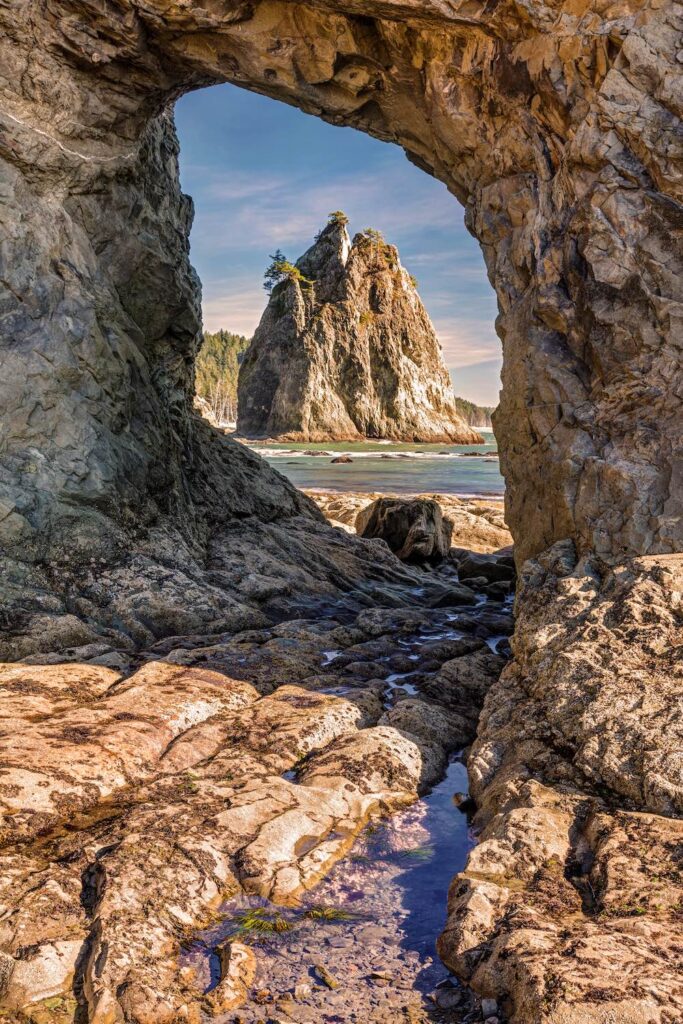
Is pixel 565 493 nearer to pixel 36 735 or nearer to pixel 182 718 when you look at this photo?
pixel 182 718

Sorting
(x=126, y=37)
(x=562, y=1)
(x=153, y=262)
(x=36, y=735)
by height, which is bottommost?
(x=36, y=735)

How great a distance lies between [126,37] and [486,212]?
5789 millimetres

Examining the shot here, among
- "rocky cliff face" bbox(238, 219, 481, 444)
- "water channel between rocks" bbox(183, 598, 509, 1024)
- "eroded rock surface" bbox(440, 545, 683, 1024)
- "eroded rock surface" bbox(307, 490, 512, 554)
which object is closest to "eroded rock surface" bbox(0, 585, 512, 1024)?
"water channel between rocks" bbox(183, 598, 509, 1024)

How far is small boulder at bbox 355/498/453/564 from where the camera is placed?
19719 mm

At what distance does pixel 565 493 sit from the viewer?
29.0 ft

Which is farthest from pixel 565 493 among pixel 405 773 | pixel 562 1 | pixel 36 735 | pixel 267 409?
pixel 267 409

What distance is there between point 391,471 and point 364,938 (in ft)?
167

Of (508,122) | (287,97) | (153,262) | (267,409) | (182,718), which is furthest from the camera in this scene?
(267,409)

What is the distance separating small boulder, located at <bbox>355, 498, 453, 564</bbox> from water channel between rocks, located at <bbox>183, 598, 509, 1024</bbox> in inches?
532

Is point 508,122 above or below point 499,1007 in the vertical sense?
above

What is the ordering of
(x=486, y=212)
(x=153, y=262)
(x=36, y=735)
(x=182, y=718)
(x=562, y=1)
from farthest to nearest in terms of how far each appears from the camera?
(x=153, y=262)
(x=486, y=212)
(x=562, y=1)
(x=182, y=718)
(x=36, y=735)

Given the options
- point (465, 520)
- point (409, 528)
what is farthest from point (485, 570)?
point (465, 520)

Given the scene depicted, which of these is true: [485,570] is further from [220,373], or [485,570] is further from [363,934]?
[220,373]

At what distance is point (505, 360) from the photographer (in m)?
10.3
